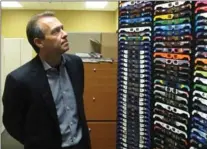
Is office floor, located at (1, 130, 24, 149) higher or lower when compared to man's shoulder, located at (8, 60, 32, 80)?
lower

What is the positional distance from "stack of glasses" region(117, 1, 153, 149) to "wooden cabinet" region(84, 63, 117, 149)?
52 cm

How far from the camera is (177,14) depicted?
Result: 5.06ft

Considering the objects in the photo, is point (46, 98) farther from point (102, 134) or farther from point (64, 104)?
point (102, 134)

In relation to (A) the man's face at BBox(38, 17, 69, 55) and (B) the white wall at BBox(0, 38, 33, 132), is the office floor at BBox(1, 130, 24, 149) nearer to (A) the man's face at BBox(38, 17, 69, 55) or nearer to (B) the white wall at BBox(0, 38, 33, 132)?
(B) the white wall at BBox(0, 38, 33, 132)

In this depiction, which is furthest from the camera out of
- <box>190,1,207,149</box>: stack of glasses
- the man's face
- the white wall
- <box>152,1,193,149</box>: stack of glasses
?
the white wall

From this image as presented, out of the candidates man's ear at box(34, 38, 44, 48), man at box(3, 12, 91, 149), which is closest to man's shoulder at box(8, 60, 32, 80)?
man at box(3, 12, 91, 149)

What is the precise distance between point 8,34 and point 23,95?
25.3 ft

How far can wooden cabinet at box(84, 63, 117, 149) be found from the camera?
2.66 metres

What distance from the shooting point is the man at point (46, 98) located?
5.12 feet

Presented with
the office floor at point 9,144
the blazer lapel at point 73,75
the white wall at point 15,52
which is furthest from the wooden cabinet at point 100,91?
the white wall at point 15,52

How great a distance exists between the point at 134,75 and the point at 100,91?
76cm

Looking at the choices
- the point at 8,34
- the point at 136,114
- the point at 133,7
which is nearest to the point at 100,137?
the point at 136,114

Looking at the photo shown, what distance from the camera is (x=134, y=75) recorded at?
1.95 m

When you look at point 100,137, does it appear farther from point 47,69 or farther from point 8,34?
point 8,34
